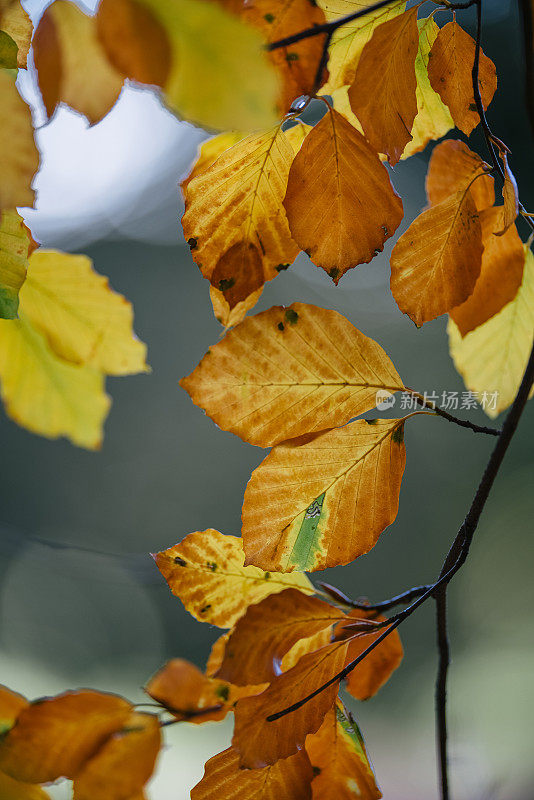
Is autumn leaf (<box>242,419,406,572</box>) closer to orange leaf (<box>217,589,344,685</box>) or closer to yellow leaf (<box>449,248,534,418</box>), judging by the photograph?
orange leaf (<box>217,589,344,685</box>)

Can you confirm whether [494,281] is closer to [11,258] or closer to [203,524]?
[11,258]

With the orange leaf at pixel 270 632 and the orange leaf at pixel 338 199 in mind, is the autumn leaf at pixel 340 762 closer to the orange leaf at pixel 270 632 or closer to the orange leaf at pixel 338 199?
the orange leaf at pixel 270 632

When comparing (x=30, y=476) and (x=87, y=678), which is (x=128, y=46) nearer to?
(x=87, y=678)

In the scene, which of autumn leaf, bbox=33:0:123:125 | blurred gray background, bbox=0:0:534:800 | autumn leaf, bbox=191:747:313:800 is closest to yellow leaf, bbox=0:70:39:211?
autumn leaf, bbox=33:0:123:125

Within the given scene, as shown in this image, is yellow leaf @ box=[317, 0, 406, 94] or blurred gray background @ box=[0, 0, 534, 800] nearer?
yellow leaf @ box=[317, 0, 406, 94]

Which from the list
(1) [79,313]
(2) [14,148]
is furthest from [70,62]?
(1) [79,313]

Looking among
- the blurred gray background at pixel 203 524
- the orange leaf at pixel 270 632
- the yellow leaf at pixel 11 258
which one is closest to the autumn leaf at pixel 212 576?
the orange leaf at pixel 270 632

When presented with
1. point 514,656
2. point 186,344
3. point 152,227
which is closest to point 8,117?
point 514,656
